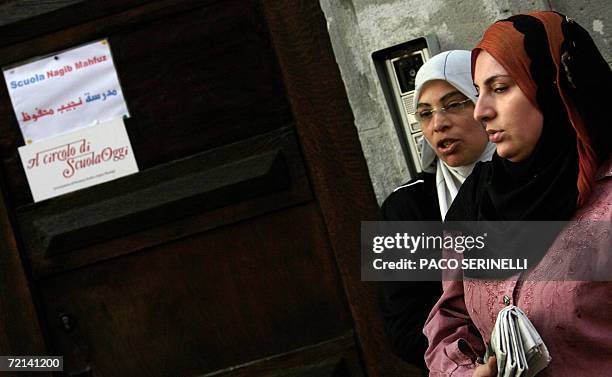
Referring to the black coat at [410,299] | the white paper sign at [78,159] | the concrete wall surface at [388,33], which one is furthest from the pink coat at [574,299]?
the white paper sign at [78,159]

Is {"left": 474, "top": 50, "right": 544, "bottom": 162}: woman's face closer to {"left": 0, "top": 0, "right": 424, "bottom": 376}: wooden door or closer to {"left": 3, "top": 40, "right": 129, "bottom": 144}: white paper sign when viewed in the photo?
{"left": 0, "top": 0, "right": 424, "bottom": 376}: wooden door

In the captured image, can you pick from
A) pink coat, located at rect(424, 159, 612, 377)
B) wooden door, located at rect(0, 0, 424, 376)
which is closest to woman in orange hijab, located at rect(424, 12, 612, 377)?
pink coat, located at rect(424, 159, 612, 377)

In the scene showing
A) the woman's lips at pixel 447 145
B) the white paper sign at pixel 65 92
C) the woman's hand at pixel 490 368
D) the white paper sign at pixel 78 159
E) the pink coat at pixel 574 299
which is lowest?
the woman's hand at pixel 490 368

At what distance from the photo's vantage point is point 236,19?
3.99m

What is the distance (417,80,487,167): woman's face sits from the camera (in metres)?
3.12

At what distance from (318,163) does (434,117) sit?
86cm

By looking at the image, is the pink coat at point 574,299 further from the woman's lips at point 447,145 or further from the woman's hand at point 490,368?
the woman's lips at point 447,145

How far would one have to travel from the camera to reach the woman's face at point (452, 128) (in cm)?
312

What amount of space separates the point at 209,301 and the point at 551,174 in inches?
76.8

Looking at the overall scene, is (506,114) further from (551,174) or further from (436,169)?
(436,169)

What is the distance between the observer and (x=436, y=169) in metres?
3.29

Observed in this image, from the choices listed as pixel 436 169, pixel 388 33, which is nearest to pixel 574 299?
pixel 436 169

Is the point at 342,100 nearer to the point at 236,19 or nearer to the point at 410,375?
the point at 236,19

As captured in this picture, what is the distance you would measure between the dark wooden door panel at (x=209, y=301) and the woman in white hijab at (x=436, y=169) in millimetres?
787
